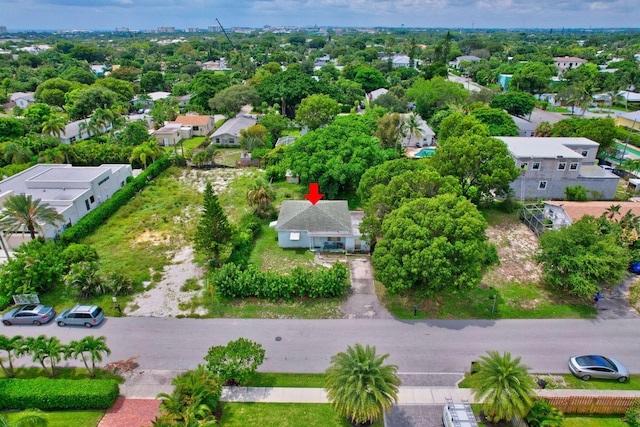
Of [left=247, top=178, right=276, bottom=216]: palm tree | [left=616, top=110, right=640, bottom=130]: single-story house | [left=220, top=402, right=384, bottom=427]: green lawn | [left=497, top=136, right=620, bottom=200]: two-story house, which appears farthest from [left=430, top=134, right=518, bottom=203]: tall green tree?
[left=616, top=110, right=640, bottom=130]: single-story house

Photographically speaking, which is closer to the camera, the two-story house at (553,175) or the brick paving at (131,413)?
the brick paving at (131,413)

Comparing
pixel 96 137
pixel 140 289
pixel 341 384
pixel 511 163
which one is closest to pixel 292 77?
pixel 96 137

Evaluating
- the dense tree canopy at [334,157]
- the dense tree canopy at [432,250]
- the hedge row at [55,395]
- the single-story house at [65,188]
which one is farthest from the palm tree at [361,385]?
the single-story house at [65,188]

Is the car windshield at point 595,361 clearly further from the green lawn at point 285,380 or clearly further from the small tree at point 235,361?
the small tree at point 235,361

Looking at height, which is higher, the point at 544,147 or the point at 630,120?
the point at 544,147

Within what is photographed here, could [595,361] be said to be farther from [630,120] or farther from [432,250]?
[630,120]

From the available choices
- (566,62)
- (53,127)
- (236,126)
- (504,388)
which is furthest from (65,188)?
(566,62)
